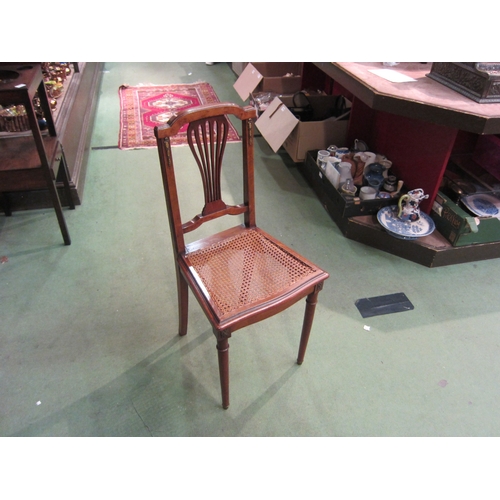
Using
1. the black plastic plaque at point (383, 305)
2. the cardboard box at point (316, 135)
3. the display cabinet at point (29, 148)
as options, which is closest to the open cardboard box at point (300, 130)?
the cardboard box at point (316, 135)

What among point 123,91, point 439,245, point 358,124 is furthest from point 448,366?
point 123,91

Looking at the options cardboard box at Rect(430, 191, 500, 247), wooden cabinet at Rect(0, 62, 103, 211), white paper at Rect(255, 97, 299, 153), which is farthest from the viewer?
white paper at Rect(255, 97, 299, 153)

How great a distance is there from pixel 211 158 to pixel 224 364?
0.67 meters

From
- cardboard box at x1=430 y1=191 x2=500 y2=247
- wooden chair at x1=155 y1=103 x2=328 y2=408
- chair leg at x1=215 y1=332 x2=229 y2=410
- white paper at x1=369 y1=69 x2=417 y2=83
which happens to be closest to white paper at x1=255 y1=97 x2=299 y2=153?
white paper at x1=369 y1=69 x2=417 y2=83

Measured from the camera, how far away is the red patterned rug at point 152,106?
3.14m

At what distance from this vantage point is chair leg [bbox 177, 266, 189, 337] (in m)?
1.43

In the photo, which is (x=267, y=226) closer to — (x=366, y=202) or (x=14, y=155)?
(x=366, y=202)

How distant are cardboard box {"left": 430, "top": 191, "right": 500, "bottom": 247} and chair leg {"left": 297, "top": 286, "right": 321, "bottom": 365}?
983 millimetres

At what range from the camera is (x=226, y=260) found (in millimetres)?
Result: 1340

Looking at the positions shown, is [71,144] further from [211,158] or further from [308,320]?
[308,320]

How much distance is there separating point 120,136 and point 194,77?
1.70 metres

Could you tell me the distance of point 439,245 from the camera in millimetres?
1937

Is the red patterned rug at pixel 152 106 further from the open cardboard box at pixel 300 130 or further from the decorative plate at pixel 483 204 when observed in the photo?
the decorative plate at pixel 483 204

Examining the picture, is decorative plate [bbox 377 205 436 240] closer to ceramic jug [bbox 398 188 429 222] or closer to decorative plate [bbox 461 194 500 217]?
ceramic jug [bbox 398 188 429 222]
